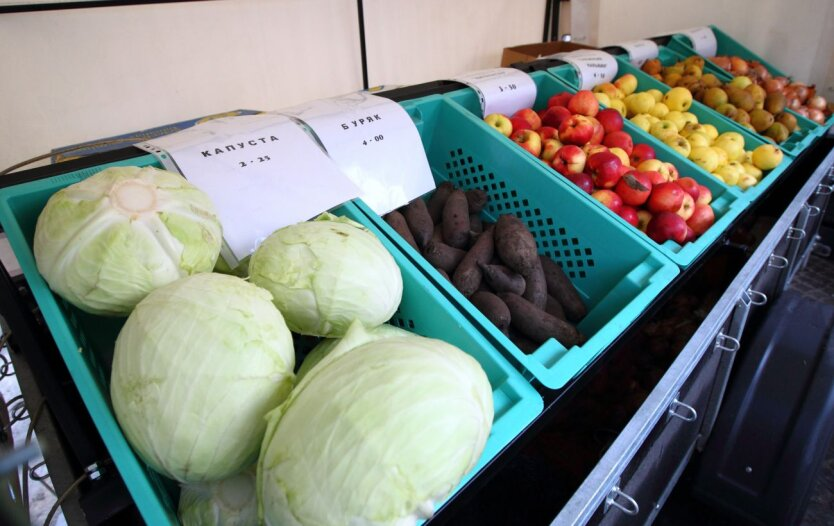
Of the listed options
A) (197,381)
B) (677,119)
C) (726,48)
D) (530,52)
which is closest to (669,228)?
(677,119)

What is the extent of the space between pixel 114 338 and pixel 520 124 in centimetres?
140

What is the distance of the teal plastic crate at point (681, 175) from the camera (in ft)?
4.22

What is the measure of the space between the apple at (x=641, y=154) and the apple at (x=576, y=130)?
0.19 metres

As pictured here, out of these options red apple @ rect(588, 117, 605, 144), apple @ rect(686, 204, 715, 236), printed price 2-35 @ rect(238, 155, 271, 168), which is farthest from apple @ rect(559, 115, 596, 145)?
printed price 2-35 @ rect(238, 155, 271, 168)

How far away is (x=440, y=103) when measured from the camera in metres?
1.51

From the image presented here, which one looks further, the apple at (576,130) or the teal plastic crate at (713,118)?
the teal plastic crate at (713,118)

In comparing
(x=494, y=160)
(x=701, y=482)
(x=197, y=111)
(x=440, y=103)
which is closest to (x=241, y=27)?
(x=197, y=111)

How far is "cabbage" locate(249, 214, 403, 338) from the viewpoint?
75cm

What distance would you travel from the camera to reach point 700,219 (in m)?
1.54

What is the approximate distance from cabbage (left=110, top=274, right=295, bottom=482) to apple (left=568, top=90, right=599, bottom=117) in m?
1.53

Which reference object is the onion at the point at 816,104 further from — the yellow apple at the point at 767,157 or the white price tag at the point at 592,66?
the white price tag at the point at 592,66

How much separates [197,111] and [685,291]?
2807 millimetres

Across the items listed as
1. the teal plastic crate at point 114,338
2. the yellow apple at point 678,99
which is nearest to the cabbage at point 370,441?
the teal plastic crate at point 114,338

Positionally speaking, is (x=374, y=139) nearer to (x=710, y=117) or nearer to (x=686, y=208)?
(x=686, y=208)
